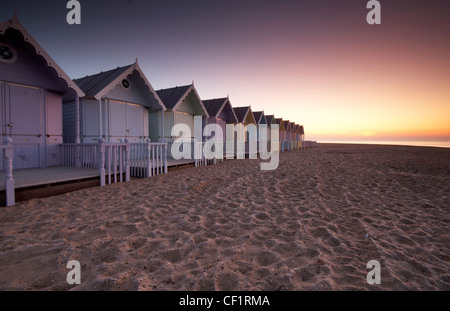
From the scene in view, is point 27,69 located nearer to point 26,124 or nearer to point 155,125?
point 26,124

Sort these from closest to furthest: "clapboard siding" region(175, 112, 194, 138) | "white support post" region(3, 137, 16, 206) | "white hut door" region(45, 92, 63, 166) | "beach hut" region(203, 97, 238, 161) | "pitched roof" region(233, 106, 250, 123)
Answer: "white support post" region(3, 137, 16, 206) → "white hut door" region(45, 92, 63, 166) → "clapboard siding" region(175, 112, 194, 138) → "beach hut" region(203, 97, 238, 161) → "pitched roof" region(233, 106, 250, 123)

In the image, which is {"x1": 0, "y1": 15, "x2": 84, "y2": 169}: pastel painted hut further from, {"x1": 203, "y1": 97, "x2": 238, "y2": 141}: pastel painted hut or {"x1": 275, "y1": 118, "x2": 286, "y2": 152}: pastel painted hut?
{"x1": 275, "y1": 118, "x2": 286, "y2": 152}: pastel painted hut

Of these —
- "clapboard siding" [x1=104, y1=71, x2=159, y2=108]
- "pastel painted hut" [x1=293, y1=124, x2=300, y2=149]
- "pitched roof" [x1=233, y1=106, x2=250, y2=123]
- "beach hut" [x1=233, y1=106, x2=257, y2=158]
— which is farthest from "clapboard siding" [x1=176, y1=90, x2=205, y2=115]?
"pastel painted hut" [x1=293, y1=124, x2=300, y2=149]

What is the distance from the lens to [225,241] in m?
2.98

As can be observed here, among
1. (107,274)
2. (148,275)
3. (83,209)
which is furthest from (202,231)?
(83,209)

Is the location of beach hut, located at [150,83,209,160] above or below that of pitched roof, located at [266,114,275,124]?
below

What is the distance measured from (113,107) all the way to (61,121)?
2.18m

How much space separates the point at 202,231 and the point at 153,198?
2.28m

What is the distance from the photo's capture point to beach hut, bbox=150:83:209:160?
1261 cm

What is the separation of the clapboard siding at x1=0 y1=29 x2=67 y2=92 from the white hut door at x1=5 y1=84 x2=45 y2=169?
0.28 meters

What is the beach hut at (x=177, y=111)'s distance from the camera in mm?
12609
